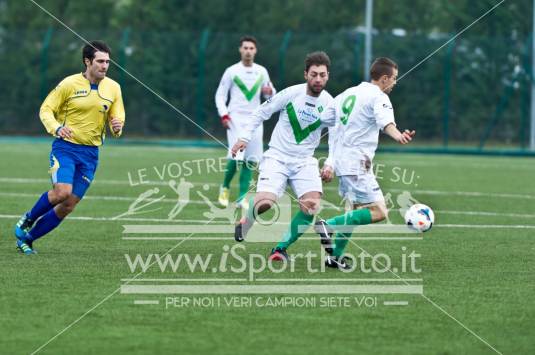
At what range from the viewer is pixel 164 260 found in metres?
10.6

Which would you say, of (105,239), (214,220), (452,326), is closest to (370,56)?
(214,220)

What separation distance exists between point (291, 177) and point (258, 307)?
2.55 meters

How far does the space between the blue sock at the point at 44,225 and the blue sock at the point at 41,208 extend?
57mm

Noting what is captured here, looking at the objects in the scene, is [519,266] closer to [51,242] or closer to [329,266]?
[329,266]

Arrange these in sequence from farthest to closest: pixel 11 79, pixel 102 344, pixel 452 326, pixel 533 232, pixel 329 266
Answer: pixel 11 79 < pixel 533 232 < pixel 329 266 < pixel 452 326 < pixel 102 344

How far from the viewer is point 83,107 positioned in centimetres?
1090

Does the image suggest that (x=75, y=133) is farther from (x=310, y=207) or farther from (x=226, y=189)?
(x=226, y=189)

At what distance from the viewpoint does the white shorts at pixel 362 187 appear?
10148 millimetres

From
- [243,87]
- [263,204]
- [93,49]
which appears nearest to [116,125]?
[93,49]

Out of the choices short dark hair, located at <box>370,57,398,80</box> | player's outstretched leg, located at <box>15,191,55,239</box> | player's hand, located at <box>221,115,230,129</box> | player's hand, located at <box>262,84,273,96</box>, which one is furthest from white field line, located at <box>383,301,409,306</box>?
player's hand, located at <box>221,115,230,129</box>

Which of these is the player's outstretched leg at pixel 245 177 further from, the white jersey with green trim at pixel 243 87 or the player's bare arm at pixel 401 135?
the player's bare arm at pixel 401 135

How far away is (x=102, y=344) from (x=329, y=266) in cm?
372

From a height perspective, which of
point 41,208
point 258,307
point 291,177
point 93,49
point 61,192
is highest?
point 93,49

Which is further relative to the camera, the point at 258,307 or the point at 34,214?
the point at 34,214
